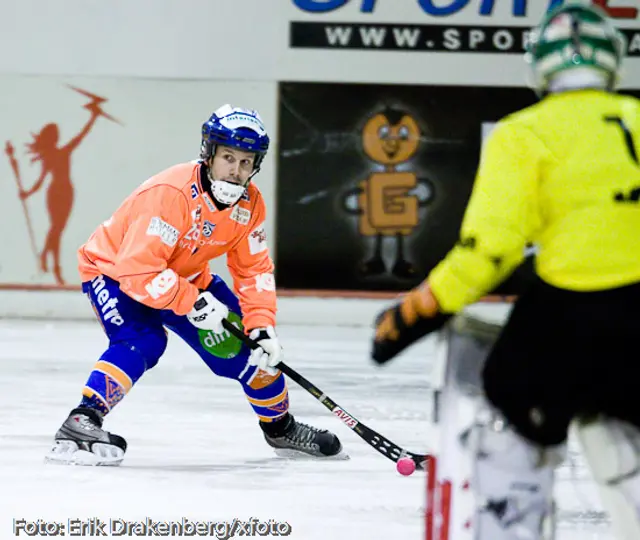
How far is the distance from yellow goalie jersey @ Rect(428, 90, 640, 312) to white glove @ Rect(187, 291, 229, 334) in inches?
53.7

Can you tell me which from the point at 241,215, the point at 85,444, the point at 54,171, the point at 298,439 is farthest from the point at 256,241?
the point at 54,171

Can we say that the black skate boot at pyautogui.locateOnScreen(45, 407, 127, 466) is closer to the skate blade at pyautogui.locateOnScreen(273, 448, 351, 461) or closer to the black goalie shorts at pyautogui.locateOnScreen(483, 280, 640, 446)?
the skate blade at pyautogui.locateOnScreen(273, 448, 351, 461)

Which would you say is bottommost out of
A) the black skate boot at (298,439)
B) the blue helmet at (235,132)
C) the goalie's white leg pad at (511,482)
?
the black skate boot at (298,439)

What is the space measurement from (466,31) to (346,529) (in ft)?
16.7

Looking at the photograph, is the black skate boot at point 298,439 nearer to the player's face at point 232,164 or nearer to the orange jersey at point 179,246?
the orange jersey at point 179,246

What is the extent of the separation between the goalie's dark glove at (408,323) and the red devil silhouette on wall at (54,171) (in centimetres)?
553

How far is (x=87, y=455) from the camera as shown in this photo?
9.38 ft

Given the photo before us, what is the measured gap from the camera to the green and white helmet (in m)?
1.63

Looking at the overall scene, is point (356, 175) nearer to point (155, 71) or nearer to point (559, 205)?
point (155, 71)

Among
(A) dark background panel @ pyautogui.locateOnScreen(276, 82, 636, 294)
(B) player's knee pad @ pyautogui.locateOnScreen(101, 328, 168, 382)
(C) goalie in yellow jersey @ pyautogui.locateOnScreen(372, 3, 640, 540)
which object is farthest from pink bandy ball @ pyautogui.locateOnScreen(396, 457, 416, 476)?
(A) dark background panel @ pyautogui.locateOnScreen(276, 82, 636, 294)

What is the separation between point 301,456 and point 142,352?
51cm

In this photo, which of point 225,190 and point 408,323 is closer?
point 408,323

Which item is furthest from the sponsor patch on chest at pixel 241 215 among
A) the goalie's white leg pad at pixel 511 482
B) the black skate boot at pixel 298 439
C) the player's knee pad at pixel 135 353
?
the goalie's white leg pad at pixel 511 482

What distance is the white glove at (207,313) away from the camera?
114 inches
